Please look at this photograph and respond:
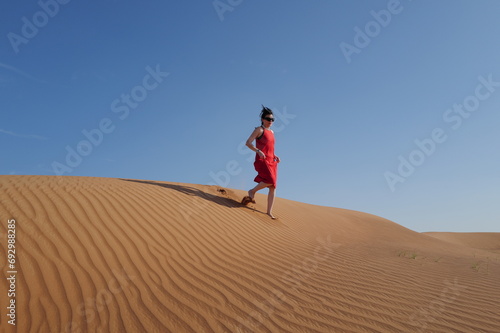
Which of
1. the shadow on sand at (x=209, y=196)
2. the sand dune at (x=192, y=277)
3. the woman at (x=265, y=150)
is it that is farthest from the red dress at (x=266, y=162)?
the sand dune at (x=192, y=277)

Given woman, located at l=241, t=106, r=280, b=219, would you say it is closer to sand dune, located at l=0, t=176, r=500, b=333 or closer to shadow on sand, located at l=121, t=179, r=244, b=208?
shadow on sand, located at l=121, t=179, r=244, b=208

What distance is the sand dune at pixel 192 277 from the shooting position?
2967 millimetres

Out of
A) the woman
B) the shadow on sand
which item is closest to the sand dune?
the shadow on sand

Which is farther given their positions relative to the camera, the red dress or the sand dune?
the red dress

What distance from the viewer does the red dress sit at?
7.12 m

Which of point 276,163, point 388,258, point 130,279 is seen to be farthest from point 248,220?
point 130,279

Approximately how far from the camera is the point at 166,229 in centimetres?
489

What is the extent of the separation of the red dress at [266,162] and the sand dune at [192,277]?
150 cm

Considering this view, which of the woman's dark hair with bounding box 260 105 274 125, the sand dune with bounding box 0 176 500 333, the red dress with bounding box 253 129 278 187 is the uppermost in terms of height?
the woman's dark hair with bounding box 260 105 274 125

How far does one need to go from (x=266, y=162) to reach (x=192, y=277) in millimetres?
3744

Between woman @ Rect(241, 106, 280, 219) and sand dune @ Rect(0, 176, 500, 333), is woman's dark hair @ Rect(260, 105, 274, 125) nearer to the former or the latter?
woman @ Rect(241, 106, 280, 219)

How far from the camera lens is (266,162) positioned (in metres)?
7.10

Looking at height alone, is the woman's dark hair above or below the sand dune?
above

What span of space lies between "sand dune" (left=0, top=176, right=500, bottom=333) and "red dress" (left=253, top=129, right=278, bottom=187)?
1.50 metres
